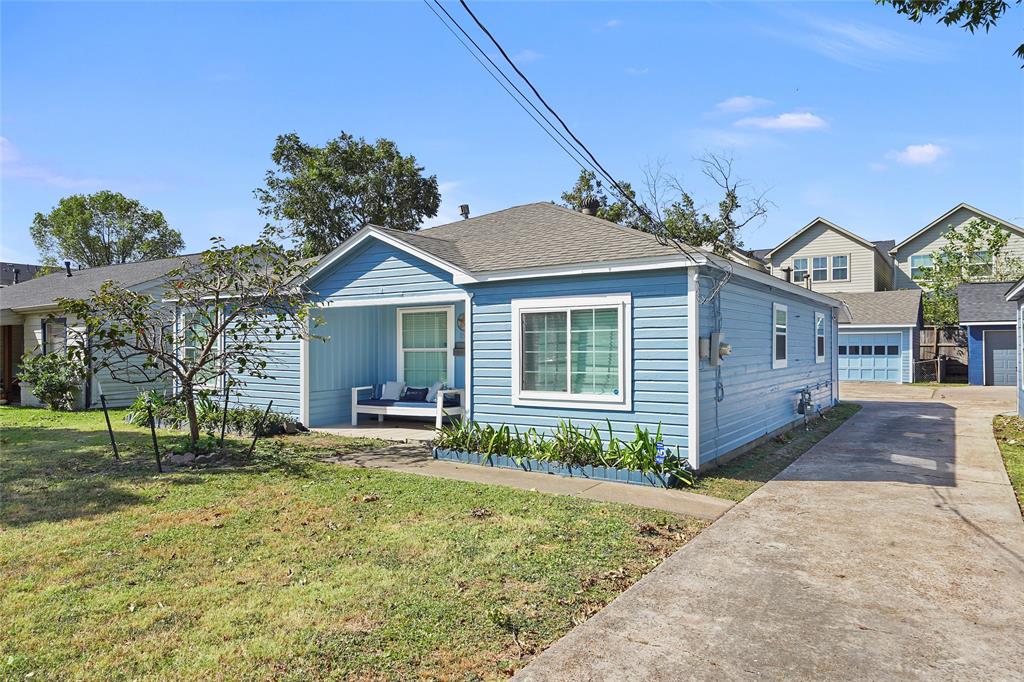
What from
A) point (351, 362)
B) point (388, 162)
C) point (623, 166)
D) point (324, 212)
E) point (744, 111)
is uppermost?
point (388, 162)

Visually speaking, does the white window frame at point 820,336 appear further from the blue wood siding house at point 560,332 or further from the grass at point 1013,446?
the grass at point 1013,446

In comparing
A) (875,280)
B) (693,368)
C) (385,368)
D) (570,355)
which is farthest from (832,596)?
(875,280)

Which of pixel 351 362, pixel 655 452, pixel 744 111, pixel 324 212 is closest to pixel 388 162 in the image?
pixel 324 212

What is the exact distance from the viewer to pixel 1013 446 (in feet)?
35.8

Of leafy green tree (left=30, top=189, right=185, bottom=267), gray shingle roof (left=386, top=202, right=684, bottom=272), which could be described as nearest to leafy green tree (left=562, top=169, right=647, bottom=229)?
gray shingle roof (left=386, top=202, right=684, bottom=272)

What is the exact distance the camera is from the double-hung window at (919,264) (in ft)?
107

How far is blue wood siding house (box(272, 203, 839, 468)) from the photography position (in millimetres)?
8336

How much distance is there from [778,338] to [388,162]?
950 inches

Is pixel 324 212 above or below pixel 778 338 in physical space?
above

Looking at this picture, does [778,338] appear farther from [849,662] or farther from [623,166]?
[849,662]

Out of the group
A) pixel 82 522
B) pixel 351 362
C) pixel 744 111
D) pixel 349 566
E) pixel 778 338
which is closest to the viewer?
pixel 349 566

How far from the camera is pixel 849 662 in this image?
3.57 m

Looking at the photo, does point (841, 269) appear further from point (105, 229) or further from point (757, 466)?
point (105, 229)

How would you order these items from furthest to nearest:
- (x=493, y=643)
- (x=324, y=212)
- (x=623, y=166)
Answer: (x=324, y=212) → (x=623, y=166) → (x=493, y=643)
